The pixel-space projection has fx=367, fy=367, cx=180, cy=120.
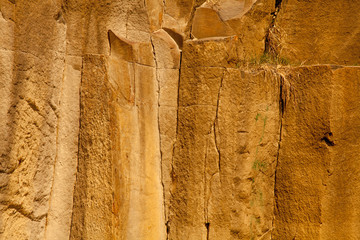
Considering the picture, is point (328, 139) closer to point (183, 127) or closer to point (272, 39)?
point (272, 39)

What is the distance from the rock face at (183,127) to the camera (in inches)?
88.4

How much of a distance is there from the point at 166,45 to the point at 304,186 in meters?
1.30

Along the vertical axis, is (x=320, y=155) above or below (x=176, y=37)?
below

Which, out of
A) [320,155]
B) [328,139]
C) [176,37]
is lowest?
[320,155]

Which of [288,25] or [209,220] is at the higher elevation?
[288,25]

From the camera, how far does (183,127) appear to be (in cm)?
242

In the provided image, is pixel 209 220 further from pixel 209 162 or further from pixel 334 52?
pixel 334 52

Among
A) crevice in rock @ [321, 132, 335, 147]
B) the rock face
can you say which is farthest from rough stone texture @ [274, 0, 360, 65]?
→ crevice in rock @ [321, 132, 335, 147]

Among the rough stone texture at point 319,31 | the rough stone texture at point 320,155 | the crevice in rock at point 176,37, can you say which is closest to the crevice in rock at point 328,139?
the rough stone texture at point 320,155

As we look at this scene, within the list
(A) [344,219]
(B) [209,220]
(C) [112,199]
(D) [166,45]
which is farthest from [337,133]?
(C) [112,199]

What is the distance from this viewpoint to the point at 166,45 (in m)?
2.49

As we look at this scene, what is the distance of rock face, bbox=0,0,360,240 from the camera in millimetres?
2246

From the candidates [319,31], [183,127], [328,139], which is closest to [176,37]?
[183,127]

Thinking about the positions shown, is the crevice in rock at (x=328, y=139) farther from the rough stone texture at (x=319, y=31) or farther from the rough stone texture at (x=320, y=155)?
the rough stone texture at (x=319, y=31)
